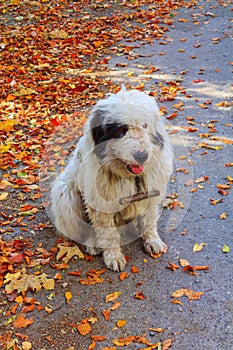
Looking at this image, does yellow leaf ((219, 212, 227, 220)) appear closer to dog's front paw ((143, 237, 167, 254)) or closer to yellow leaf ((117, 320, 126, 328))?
dog's front paw ((143, 237, 167, 254))

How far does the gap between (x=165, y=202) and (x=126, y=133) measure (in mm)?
1509

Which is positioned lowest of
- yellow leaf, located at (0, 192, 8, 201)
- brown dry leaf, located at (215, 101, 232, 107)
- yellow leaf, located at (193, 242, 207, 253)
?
yellow leaf, located at (0, 192, 8, 201)

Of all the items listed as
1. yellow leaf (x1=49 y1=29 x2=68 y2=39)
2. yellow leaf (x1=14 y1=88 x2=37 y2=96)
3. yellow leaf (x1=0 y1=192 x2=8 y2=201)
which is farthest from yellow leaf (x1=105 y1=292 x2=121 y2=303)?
yellow leaf (x1=49 y1=29 x2=68 y2=39)

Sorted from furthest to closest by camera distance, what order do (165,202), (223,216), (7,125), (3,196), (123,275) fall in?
(7,125) < (3,196) < (165,202) < (223,216) < (123,275)

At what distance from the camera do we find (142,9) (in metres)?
9.91

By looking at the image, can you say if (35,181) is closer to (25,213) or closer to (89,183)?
(25,213)

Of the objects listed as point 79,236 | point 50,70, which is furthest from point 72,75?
point 79,236

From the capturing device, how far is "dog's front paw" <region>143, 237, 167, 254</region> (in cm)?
395

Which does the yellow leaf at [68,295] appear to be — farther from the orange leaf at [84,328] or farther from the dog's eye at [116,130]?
the dog's eye at [116,130]

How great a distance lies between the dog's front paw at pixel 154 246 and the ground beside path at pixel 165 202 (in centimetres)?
6

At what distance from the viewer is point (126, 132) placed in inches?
125

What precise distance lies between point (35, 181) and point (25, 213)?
562mm

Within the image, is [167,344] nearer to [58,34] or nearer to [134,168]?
[134,168]

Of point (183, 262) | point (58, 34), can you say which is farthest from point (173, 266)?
point (58, 34)
